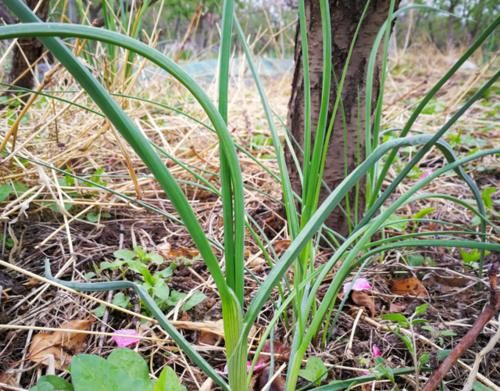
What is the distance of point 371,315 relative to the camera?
70cm

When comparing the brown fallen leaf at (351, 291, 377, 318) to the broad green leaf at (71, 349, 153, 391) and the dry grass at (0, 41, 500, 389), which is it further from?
the broad green leaf at (71, 349, 153, 391)

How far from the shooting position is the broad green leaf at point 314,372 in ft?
1.67

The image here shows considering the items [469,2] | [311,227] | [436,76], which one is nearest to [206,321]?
[311,227]

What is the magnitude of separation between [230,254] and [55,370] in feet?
1.15

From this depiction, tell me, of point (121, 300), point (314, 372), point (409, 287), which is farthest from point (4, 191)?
point (409, 287)

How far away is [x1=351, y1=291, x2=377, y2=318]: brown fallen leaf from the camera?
707mm

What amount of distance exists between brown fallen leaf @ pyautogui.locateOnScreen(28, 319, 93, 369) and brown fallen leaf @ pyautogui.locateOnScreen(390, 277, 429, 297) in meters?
0.56

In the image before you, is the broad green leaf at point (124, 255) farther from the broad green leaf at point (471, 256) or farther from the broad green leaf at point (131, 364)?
the broad green leaf at point (471, 256)

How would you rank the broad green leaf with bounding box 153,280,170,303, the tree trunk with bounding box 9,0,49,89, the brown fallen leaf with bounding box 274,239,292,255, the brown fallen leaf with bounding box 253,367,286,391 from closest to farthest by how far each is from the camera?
the brown fallen leaf with bounding box 253,367,286,391 < the broad green leaf with bounding box 153,280,170,303 < the brown fallen leaf with bounding box 274,239,292,255 < the tree trunk with bounding box 9,0,49,89

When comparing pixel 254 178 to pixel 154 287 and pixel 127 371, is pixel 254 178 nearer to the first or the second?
pixel 154 287

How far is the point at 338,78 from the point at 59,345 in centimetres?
71

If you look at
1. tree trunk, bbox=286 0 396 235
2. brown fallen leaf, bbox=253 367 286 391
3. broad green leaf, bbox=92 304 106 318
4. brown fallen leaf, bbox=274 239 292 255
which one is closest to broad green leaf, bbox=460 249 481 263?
tree trunk, bbox=286 0 396 235

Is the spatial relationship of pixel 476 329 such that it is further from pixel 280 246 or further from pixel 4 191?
pixel 4 191

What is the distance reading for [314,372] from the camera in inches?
20.3
